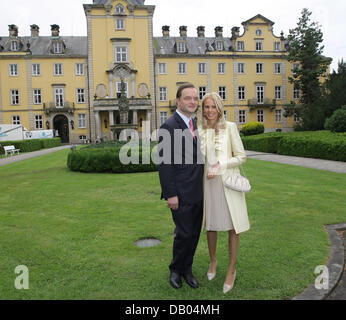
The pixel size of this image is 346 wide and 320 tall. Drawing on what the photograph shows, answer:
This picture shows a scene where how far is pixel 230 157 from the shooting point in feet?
12.1

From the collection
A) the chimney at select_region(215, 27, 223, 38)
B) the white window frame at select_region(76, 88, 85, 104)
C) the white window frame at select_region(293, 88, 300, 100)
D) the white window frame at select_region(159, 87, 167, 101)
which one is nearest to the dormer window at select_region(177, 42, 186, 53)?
the chimney at select_region(215, 27, 223, 38)

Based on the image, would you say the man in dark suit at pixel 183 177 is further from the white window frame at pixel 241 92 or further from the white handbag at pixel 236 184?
the white window frame at pixel 241 92

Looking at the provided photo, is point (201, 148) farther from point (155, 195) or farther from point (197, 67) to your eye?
point (197, 67)

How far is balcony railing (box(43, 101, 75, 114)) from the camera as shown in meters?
39.0

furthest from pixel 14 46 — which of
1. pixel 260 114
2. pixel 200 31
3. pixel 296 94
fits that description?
pixel 296 94

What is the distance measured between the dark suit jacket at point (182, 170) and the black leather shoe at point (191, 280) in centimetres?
91

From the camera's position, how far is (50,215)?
6.59 meters

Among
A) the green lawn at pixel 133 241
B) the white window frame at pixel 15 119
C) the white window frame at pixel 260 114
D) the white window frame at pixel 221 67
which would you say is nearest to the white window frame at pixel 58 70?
the white window frame at pixel 15 119

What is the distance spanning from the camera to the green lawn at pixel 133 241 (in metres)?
3.64

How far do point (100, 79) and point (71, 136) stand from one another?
7873 mm

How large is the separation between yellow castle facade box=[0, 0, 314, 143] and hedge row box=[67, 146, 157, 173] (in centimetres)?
2472

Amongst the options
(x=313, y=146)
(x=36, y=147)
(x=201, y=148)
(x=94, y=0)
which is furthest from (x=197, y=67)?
(x=201, y=148)

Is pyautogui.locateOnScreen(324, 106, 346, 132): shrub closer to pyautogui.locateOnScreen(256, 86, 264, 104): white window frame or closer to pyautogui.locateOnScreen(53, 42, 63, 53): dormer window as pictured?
pyautogui.locateOnScreen(256, 86, 264, 104): white window frame

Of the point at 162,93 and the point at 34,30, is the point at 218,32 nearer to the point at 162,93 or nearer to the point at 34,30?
the point at 162,93
